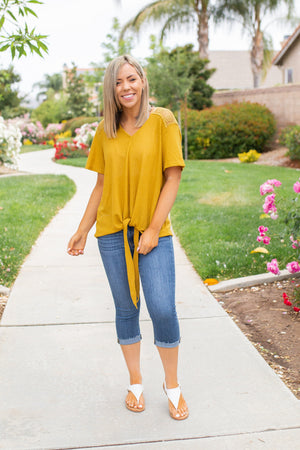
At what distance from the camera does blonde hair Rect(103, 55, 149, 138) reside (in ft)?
8.25

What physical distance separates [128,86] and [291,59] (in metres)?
24.9

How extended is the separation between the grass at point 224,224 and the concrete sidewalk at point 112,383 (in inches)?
24.9

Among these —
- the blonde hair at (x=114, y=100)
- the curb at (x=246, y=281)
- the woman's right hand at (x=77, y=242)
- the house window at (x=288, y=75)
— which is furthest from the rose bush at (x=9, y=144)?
the house window at (x=288, y=75)

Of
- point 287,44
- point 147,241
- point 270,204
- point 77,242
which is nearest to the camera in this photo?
point 147,241

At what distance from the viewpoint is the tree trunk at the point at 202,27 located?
25500 millimetres

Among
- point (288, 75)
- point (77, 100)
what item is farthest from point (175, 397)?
point (77, 100)

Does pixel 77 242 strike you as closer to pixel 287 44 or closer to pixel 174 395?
pixel 174 395

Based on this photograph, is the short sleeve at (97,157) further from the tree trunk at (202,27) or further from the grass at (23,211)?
the tree trunk at (202,27)

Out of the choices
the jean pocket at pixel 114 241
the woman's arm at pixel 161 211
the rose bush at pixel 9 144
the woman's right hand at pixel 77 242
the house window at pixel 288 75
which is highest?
the house window at pixel 288 75

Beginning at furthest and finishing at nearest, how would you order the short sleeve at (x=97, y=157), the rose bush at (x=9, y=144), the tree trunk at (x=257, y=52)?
the tree trunk at (x=257, y=52) < the rose bush at (x=9, y=144) < the short sleeve at (x=97, y=157)

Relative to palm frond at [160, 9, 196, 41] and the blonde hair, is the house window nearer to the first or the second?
palm frond at [160, 9, 196, 41]

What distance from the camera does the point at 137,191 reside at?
8.27 feet

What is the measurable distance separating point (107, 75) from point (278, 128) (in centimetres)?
1737

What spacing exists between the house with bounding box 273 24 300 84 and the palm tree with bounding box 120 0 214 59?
382 centimetres
